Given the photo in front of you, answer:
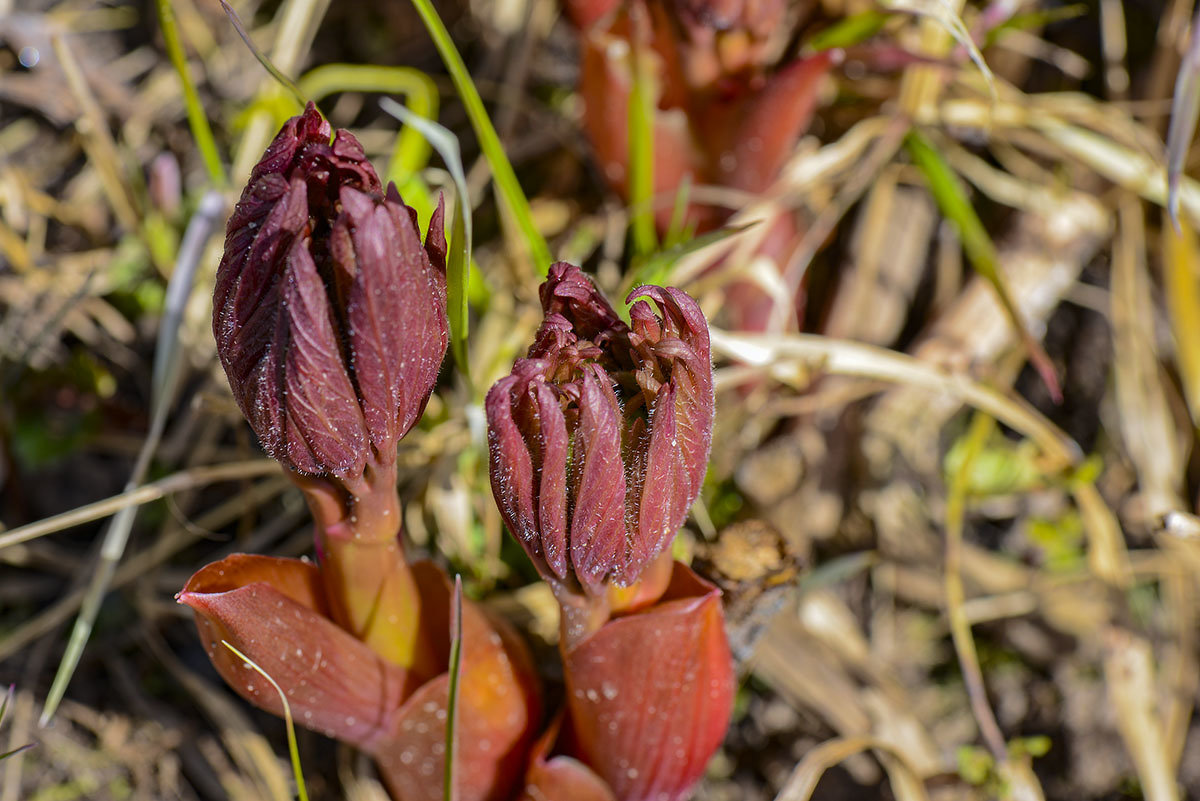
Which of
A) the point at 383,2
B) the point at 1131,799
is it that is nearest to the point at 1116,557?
the point at 1131,799

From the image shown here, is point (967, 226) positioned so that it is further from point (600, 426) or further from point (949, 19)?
point (600, 426)


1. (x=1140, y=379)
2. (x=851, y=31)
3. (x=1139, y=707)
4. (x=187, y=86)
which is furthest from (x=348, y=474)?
(x=1140, y=379)

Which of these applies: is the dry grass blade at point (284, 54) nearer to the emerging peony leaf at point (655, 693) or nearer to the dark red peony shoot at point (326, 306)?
the dark red peony shoot at point (326, 306)

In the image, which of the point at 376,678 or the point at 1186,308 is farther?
the point at 1186,308

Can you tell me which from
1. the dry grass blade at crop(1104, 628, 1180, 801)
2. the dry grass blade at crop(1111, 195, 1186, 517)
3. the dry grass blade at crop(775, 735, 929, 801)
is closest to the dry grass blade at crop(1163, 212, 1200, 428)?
the dry grass blade at crop(1111, 195, 1186, 517)

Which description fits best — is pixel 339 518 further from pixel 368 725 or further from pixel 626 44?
pixel 626 44

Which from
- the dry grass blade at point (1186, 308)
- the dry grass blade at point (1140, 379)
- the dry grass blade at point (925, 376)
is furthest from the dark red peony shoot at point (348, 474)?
the dry grass blade at point (1186, 308)
